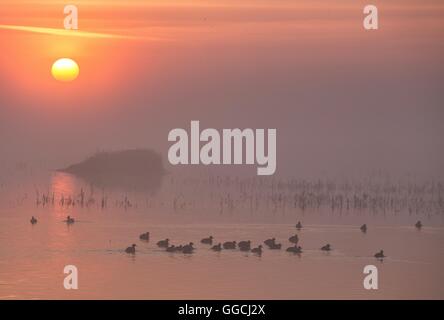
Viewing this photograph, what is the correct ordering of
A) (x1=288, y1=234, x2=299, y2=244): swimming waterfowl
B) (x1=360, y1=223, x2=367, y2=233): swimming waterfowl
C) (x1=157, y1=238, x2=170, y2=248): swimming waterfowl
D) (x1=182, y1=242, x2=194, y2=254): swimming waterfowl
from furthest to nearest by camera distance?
(x1=360, y1=223, x2=367, y2=233): swimming waterfowl → (x1=288, y1=234, x2=299, y2=244): swimming waterfowl → (x1=157, y1=238, x2=170, y2=248): swimming waterfowl → (x1=182, y1=242, x2=194, y2=254): swimming waterfowl

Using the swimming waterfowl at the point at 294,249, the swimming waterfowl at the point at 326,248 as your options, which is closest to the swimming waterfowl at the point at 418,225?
the swimming waterfowl at the point at 326,248

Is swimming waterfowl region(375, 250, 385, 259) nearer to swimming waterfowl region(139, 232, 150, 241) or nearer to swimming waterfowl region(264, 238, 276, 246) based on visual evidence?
swimming waterfowl region(264, 238, 276, 246)

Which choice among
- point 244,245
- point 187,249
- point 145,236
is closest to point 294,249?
point 244,245

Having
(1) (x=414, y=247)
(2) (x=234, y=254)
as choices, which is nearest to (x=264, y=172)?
(2) (x=234, y=254)

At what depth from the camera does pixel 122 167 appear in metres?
14.9

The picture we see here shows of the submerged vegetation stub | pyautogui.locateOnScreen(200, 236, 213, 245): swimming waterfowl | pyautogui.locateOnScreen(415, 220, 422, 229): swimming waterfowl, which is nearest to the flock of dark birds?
pyautogui.locateOnScreen(200, 236, 213, 245): swimming waterfowl

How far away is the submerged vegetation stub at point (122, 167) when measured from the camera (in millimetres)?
14289

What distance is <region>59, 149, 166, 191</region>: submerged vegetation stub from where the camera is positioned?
1429 centimetres

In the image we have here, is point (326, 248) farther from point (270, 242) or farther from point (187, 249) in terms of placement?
point (187, 249)

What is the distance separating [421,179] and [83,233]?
399cm

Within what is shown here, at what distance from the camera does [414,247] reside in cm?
1405

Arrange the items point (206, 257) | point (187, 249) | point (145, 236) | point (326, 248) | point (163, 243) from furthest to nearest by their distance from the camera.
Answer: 1. point (145, 236)
2. point (326, 248)
3. point (163, 243)
4. point (187, 249)
5. point (206, 257)

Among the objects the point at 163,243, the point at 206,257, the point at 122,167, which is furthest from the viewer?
the point at 122,167

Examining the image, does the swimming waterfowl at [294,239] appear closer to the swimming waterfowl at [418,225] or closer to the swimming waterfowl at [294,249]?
the swimming waterfowl at [294,249]
